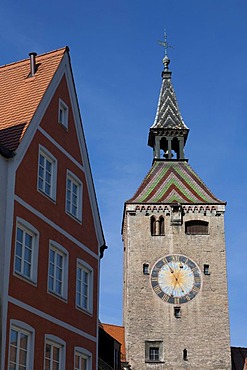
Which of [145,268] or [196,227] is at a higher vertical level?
[196,227]

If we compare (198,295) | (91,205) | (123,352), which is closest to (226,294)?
(198,295)

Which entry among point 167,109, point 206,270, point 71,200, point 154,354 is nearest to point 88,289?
point 71,200

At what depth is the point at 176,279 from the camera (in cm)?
4694

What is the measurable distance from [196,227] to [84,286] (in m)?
27.4

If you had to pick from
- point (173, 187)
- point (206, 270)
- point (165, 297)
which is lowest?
point (165, 297)

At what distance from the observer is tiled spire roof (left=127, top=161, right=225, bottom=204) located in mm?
48656

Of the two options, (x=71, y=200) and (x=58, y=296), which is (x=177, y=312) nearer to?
(x=71, y=200)

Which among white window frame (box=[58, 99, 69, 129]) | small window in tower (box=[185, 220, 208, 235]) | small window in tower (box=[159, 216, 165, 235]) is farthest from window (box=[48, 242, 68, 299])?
small window in tower (box=[185, 220, 208, 235])

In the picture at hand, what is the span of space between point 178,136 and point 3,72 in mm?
32250

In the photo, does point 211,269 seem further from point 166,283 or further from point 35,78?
point 35,78

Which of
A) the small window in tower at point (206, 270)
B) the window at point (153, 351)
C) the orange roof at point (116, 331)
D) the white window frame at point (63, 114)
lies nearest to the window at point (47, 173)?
the white window frame at point (63, 114)

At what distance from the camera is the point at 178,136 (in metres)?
52.9

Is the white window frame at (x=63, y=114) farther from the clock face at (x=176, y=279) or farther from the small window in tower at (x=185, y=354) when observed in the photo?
the clock face at (x=176, y=279)

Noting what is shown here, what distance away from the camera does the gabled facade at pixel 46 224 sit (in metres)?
16.7
